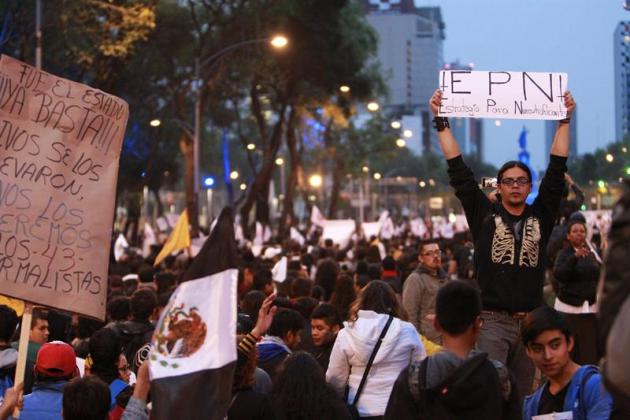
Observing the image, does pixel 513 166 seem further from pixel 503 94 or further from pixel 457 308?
pixel 457 308

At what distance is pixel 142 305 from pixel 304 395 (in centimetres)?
300

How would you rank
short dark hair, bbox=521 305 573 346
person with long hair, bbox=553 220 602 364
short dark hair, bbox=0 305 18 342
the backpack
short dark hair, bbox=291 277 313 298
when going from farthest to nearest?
short dark hair, bbox=291 277 313 298 → person with long hair, bbox=553 220 602 364 → short dark hair, bbox=0 305 18 342 → short dark hair, bbox=521 305 573 346 → the backpack

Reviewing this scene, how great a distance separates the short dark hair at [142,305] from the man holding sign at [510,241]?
112 inches

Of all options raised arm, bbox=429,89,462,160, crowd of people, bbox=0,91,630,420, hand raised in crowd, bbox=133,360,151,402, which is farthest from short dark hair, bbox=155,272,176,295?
hand raised in crowd, bbox=133,360,151,402

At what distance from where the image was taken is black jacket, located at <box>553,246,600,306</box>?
36.9ft

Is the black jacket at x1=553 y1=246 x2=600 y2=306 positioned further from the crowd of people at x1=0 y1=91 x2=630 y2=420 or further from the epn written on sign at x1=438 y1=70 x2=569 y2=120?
the epn written on sign at x1=438 y1=70 x2=569 y2=120

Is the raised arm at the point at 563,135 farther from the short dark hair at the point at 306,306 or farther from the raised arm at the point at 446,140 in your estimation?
the short dark hair at the point at 306,306

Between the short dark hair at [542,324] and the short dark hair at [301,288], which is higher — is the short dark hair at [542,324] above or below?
above

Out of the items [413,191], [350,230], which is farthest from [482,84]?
[413,191]

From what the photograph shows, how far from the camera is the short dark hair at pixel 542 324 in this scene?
17.3 feet

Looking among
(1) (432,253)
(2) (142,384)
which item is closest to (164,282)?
(1) (432,253)

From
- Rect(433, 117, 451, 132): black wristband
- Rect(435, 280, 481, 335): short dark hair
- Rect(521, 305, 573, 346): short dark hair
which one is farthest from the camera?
Rect(433, 117, 451, 132): black wristband

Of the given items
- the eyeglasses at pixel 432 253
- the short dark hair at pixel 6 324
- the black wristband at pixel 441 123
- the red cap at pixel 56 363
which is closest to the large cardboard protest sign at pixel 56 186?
the red cap at pixel 56 363

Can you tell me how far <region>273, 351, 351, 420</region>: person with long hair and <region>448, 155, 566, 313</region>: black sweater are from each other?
1.19 meters
